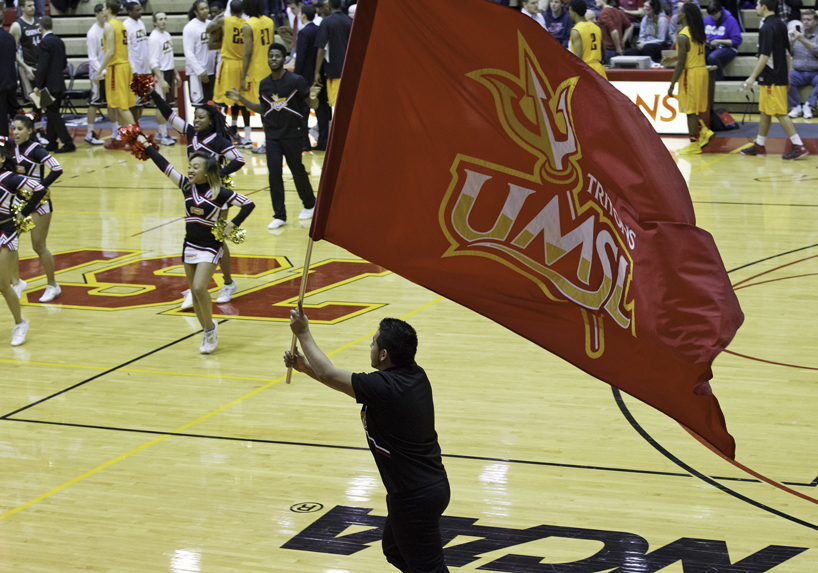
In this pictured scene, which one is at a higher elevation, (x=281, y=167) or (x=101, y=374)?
(x=281, y=167)

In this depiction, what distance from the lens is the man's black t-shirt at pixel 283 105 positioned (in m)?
→ 12.7

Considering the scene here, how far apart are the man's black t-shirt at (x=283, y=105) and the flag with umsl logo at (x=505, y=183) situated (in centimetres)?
865

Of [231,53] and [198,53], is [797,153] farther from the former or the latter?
[198,53]

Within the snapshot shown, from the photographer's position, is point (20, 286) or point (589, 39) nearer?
point (20, 286)

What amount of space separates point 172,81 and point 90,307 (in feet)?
39.9

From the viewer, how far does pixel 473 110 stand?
4312mm

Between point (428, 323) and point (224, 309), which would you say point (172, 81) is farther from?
point (428, 323)

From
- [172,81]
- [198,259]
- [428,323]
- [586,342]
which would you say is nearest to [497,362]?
[428,323]

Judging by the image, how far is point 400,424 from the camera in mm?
4254

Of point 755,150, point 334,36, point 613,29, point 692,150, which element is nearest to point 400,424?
point 334,36

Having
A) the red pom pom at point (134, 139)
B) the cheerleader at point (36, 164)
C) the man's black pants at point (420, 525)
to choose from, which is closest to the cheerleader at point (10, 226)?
the cheerleader at point (36, 164)

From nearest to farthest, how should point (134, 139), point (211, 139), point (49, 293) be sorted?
point (134, 139) → point (211, 139) → point (49, 293)

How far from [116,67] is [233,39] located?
2.91 m

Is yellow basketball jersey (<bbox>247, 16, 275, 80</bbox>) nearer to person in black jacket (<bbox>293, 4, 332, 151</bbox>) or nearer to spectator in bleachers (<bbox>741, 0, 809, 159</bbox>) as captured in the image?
person in black jacket (<bbox>293, 4, 332, 151</bbox>)
